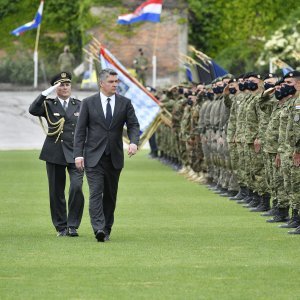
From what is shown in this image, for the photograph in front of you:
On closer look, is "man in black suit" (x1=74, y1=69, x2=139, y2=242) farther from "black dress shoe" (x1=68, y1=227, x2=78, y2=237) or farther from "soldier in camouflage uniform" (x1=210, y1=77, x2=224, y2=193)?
"soldier in camouflage uniform" (x1=210, y1=77, x2=224, y2=193)

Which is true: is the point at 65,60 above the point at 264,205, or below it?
above

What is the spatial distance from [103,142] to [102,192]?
0.57 meters

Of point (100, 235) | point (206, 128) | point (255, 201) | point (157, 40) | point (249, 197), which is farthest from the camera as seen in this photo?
point (157, 40)

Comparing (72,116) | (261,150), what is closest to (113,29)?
(261,150)

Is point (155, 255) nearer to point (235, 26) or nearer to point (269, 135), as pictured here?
point (269, 135)

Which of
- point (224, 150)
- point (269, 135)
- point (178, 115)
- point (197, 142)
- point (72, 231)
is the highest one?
point (269, 135)

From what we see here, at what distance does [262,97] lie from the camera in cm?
1953

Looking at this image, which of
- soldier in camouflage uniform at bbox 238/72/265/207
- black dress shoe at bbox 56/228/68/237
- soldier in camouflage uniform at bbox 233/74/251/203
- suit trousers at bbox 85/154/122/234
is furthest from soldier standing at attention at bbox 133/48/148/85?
suit trousers at bbox 85/154/122/234

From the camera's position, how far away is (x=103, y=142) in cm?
A: 1557

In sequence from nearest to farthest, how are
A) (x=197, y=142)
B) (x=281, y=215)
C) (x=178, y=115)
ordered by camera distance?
1. (x=281, y=215)
2. (x=197, y=142)
3. (x=178, y=115)

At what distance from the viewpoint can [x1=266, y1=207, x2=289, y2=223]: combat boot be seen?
18.1m

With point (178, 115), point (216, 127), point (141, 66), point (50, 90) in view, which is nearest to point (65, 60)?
point (141, 66)

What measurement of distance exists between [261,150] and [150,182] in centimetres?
811

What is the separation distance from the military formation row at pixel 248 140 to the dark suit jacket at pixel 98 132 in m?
2.10
